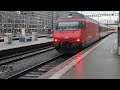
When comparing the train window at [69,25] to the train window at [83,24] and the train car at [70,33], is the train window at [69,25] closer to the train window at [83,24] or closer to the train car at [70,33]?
the train car at [70,33]

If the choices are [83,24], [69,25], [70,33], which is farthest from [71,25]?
[83,24]

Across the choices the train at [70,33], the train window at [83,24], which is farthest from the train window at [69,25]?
the train window at [83,24]

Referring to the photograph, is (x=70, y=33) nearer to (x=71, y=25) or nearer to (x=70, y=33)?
(x=70, y=33)

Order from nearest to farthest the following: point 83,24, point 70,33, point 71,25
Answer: point 70,33 < point 71,25 < point 83,24

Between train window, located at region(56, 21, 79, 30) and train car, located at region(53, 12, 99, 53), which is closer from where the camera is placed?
train car, located at region(53, 12, 99, 53)

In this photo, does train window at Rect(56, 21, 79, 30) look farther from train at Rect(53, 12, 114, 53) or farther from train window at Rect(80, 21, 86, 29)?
train window at Rect(80, 21, 86, 29)

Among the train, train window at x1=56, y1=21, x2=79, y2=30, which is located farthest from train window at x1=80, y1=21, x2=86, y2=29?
train window at x1=56, y1=21, x2=79, y2=30

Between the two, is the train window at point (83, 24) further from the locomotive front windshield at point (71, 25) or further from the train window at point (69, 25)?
the train window at point (69, 25)

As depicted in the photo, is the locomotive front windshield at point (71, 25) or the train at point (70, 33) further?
the locomotive front windshield at point (71, 25)

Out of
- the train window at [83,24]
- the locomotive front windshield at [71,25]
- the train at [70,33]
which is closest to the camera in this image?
the train at [70,33]

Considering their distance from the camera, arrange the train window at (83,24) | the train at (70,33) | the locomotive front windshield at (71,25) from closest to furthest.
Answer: the train at (70,33) < the locomotive front windshield at (71,25) < the train window at (83,24)
